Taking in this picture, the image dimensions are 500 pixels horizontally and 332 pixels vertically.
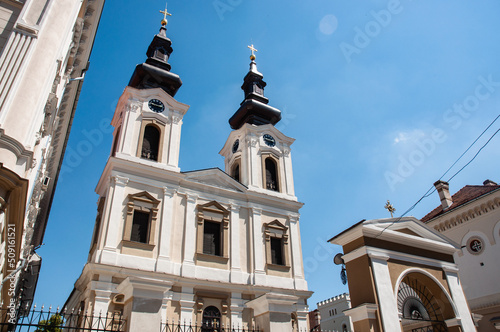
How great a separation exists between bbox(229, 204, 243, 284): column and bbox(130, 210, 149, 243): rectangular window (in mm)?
4519

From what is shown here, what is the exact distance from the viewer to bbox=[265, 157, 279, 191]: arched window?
24016 millimetres

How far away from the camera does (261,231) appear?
21.0 meters

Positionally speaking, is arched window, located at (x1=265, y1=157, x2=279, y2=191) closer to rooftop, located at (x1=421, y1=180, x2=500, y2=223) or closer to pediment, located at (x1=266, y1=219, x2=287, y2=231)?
pediment, located at (x1=266, y1=219, x2=287, y2=231)

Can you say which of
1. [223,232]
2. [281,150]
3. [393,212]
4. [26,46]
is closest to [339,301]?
[281,150]

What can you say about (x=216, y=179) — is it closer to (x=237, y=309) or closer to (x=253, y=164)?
(x=253, y=164)

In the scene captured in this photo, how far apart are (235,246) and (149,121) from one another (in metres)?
8.69

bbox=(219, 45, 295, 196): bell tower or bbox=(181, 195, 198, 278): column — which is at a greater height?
bbox=(219, 45, 295, 196): bell tower

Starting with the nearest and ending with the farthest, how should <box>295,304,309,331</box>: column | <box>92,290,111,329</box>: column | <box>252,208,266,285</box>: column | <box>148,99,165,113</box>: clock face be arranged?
<box>92,290,111,329</box>: column < <box>295,304,309,331</box>: column < <box>252,208,266,285</box>: column < <box>148,99,165,113</box>: clock face

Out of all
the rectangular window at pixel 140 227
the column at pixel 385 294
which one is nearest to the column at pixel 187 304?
the rectangular window at pixel 140 227

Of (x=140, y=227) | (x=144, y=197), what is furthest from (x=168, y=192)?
(x=140, y=227)

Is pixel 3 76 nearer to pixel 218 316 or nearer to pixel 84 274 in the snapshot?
pixel 84 274

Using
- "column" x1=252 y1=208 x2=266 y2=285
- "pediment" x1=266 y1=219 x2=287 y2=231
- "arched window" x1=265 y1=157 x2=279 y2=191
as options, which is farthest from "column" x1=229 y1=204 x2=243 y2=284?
"arched window" x1=265 y1=157 x2=279 y2=191

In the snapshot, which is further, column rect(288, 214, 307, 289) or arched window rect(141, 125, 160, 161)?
arched window rect(141, 125, 160, 161)

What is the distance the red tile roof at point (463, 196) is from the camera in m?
22.7
